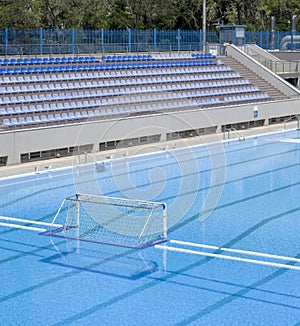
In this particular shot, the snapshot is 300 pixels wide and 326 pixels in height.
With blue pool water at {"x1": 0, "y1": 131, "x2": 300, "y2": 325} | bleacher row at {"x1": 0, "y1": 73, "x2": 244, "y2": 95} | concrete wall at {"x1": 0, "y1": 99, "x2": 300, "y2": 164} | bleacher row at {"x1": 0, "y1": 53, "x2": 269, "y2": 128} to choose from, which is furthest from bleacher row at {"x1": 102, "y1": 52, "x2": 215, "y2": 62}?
blue pool water at {"x1": 0, "y1": 131, "x2": 300, "y2": 325}

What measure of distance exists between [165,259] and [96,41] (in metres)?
20.1

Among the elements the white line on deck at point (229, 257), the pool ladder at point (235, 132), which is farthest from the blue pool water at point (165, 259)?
the pool ladder at point (235, 132)

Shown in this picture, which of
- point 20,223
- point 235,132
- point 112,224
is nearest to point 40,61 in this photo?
point 235,132

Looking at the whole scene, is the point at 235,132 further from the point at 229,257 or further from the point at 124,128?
the point at 229,257

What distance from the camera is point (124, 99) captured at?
2378cm

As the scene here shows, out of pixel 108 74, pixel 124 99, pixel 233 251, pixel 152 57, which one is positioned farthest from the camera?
pixel 152 57

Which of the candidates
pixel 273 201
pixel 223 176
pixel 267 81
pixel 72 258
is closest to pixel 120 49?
pixel 267 81

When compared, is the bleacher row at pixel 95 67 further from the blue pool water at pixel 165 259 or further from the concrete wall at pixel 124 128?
the blue pool water at pixel 165 259

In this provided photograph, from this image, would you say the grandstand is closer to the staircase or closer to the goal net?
the staircase

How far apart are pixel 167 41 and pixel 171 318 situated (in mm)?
25614

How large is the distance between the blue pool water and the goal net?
0.27 m

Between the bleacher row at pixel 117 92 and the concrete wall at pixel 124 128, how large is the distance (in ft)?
3.23

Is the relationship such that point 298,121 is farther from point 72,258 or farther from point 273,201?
point 72,258

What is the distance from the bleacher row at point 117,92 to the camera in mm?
20812
